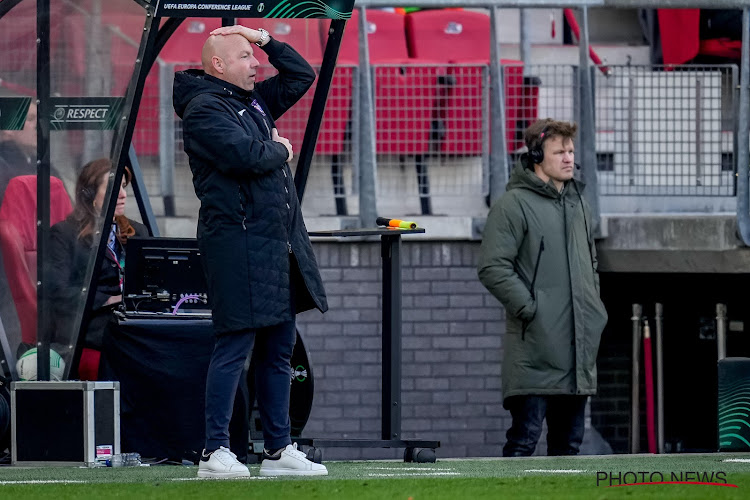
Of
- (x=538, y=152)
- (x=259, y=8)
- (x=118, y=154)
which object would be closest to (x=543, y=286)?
(x=538, y=152)

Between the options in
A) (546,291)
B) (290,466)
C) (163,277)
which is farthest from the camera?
(546,291)

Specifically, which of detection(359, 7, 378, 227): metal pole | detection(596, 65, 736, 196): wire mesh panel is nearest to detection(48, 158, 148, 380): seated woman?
detection(359, 7, 378, 227): metal pole

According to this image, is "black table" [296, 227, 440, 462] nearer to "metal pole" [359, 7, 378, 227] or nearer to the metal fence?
"metal pole" [359, 7, 378, 227]

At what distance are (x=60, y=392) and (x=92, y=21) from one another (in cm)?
169

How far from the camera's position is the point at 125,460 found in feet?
25.2

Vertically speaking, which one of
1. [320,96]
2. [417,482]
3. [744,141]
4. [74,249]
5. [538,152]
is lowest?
[417,482]

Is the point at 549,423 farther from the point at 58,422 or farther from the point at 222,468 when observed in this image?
the point at 222,468

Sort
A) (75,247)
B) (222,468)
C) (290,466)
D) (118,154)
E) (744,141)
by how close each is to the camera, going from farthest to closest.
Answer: (744,141) → (75,247) → (118,154) → (290,466) → (222,468)

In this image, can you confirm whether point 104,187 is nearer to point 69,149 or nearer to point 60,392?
point 69,149

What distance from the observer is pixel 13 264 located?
8.00 meters

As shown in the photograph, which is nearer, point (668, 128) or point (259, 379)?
point (259, 379)

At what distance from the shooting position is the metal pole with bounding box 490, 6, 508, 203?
10.7 m

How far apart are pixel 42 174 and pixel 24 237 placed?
323 millimetres

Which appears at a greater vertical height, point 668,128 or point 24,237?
point 668,128
